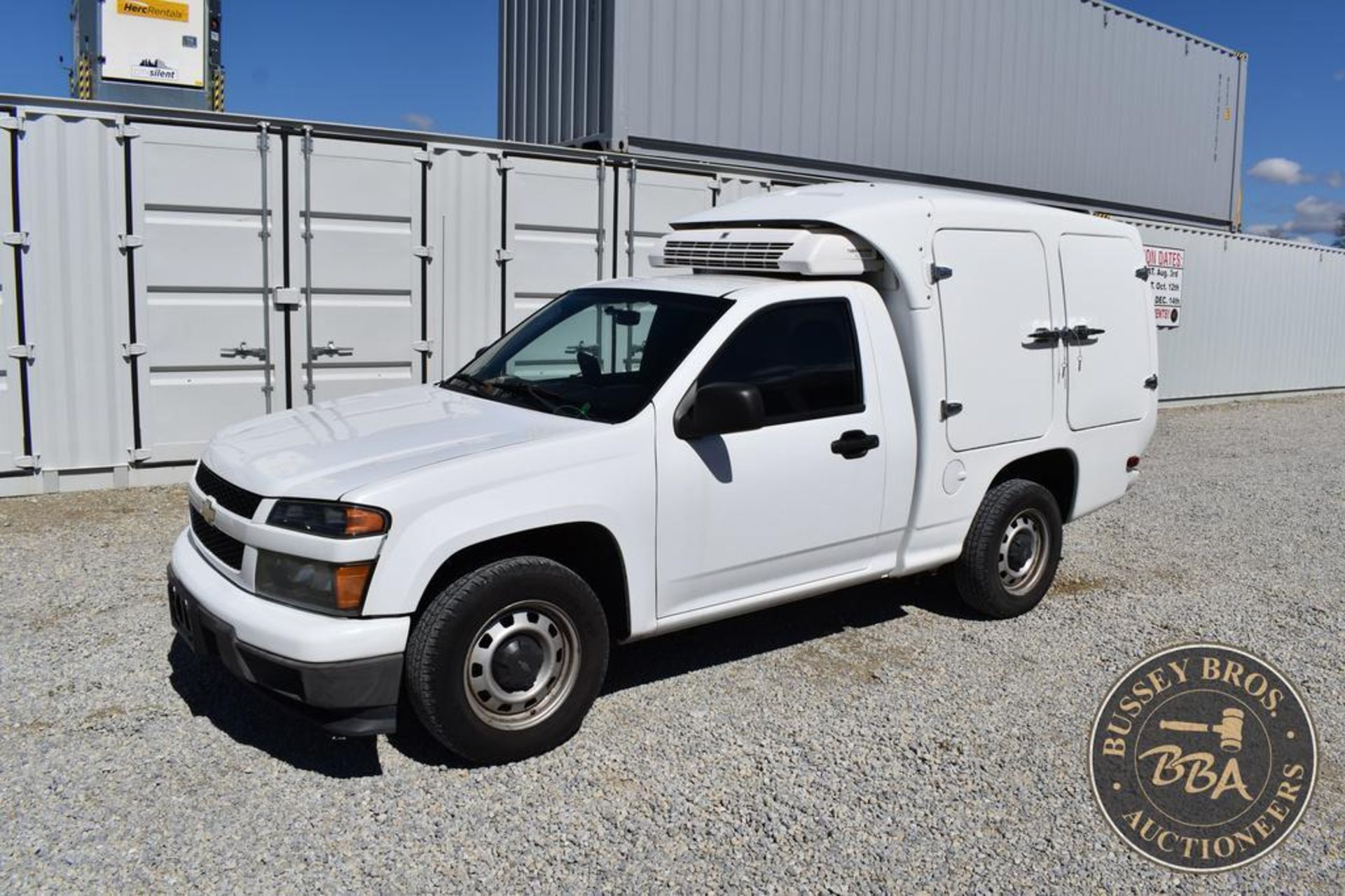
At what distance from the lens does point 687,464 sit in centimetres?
432

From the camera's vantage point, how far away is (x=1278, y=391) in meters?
19.4

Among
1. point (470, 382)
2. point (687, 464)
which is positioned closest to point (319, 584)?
point (687, 464)

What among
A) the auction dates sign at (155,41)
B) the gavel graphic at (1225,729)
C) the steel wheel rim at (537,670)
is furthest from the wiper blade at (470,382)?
the auction dates sign at (155,41)

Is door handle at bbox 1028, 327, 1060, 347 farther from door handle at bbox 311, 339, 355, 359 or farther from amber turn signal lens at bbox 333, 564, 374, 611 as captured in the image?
door handle at bbox 311, 339, 355, 359

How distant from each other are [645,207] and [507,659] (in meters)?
6.77

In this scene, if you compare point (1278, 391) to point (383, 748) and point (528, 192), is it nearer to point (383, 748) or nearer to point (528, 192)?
point (528, 192)

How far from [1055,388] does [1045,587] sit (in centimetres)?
109

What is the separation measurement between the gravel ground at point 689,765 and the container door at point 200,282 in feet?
7.14

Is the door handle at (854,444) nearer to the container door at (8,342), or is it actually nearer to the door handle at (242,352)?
the door handle at (242,352)

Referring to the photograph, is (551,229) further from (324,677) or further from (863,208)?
(324,677)

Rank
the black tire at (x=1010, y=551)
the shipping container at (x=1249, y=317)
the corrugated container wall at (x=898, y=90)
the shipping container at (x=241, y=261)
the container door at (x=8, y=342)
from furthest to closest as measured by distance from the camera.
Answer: the shipping container at (x=1249, y=317), the corrugated container wall at (x=898, y=90), the shipping container at (x=241, y=261), the container door at (x=8, y=342), the black tire at (x=1010, y=551)

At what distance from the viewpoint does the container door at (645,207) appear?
9938 millimetres

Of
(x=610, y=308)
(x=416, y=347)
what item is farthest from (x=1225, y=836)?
(x=416, y=347)

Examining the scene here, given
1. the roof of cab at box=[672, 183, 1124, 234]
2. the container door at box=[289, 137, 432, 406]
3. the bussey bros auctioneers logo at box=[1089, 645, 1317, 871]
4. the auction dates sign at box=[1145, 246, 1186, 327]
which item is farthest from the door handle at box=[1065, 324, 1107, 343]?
the auction dates sign at box=[1145, 246, 1186, 327]
